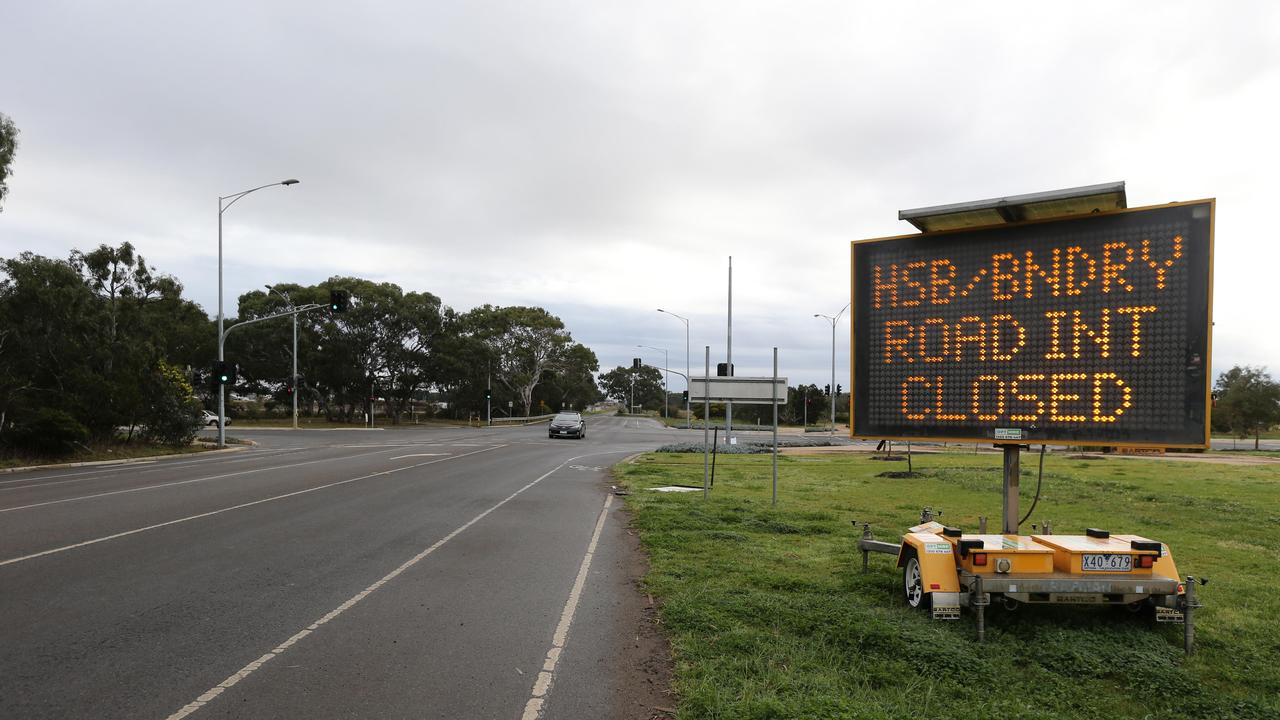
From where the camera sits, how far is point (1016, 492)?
6.85 metres

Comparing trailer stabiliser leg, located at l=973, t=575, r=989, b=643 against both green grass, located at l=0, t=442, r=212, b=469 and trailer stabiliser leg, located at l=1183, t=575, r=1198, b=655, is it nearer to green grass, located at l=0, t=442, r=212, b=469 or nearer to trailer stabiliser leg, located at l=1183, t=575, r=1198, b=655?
trailer stabiliser leg, located at l=1183, t=575, r=1198, b=655

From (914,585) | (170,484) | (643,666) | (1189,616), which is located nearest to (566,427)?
(170,484)

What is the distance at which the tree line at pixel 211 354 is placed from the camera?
2242 cm

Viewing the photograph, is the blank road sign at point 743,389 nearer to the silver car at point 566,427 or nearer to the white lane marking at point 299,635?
the white lane marking at point 299,635

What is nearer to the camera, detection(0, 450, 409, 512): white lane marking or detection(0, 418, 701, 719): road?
detection(0, 418, 701, 719): road

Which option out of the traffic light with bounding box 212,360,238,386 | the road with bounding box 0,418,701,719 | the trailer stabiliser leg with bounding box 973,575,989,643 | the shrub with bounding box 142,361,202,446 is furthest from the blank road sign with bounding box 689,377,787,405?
the traffic light with bounding box 212,360,238,386

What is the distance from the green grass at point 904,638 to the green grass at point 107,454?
849 inches

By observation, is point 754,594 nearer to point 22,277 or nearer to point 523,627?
point 523,627

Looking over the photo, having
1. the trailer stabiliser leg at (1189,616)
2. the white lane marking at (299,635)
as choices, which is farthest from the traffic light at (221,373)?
the trailer stabiliser leg at (1189,616)

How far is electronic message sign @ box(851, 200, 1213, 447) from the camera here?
5805 millimetres

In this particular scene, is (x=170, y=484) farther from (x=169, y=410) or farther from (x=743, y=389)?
(x=169, y=410)

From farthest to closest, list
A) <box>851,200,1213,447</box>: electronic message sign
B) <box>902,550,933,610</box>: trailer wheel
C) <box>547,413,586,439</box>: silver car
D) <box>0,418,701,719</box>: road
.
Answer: <box>547,413,586,439</box>: silver car
<box>902,550,933,610</box>: trailer wheel
<box>851,200,1213,447</box>: electronic message sign
<box>0,418,701,719</box>: road

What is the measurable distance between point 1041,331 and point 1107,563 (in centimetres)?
207

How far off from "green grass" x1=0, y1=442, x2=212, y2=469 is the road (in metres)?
11.0
